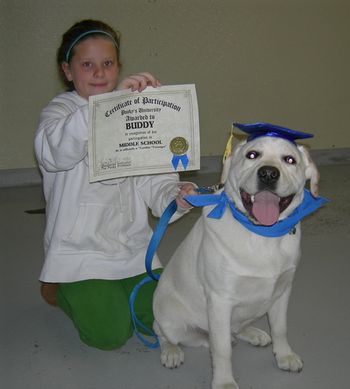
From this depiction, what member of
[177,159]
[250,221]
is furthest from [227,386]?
[177,159]

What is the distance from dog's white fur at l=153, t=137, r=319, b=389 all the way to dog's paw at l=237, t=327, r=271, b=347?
140 mm

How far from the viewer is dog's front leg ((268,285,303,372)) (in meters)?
1.79

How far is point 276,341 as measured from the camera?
1832 millimetres

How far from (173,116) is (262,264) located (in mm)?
585

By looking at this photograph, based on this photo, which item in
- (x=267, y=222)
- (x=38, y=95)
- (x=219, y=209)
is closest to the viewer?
(x=267, y=222)

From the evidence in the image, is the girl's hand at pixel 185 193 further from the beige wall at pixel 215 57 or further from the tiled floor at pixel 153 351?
the beige wall at pixel 215 57

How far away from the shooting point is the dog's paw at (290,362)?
1.80 m

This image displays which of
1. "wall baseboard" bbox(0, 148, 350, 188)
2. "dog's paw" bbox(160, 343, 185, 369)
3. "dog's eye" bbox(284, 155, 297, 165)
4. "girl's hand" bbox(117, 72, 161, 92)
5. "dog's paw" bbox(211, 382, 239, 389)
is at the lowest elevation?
"wall baseboard" bbox(0, 148, 350, 188)

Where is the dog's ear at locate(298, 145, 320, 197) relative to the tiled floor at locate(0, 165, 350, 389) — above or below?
above

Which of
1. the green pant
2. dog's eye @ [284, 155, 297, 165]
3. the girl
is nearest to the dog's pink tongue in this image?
dog's eye @ [284, 155, 297, 165]

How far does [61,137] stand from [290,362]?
1143 mm

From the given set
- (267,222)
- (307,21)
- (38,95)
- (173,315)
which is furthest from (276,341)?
(307,21)

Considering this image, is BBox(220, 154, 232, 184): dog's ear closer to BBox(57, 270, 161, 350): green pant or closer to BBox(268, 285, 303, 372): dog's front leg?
BBox(268, 285, 303, 372): dog's front leg

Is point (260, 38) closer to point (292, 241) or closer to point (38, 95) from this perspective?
point (38, 95)
